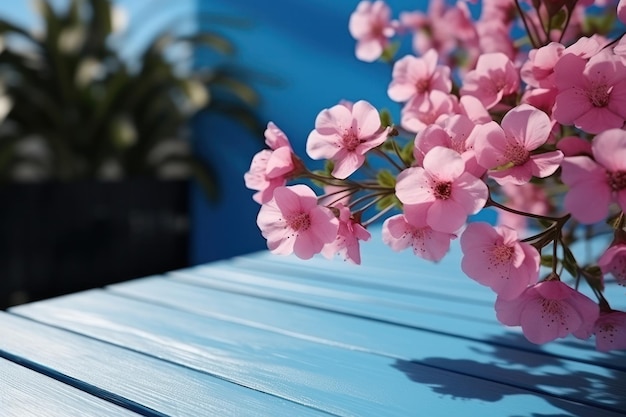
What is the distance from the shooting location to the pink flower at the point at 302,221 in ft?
1.38

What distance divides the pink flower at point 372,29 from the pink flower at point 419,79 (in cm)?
16

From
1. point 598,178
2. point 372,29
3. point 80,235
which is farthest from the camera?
point 80,235

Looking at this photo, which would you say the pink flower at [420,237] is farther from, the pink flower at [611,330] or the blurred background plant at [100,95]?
the blurred background plant at [100,95]

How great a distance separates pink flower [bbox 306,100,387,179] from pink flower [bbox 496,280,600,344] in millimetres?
123

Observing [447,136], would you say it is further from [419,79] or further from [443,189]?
[419,79]

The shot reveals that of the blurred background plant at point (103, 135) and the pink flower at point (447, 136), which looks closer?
the pink flower at point (447, 136)

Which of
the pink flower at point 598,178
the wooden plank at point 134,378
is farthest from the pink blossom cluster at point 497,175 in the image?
the wooden plank at point 134,378

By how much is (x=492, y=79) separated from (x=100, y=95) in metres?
2.30

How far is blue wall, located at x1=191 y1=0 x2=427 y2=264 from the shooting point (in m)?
2.21

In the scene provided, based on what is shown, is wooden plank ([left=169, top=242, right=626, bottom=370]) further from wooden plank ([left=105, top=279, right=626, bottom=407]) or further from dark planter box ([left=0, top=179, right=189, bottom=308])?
dark planter box ([left=0, top=179, right=189, bottom=308])

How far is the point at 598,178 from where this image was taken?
1.09ft

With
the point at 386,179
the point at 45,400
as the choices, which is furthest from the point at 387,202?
the point at 45,400

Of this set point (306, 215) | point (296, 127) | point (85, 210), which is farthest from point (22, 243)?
point (306, 215)

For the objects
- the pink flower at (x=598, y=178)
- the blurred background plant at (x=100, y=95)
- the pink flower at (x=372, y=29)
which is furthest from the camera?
the blurred background plant at (x=100, y=95)
